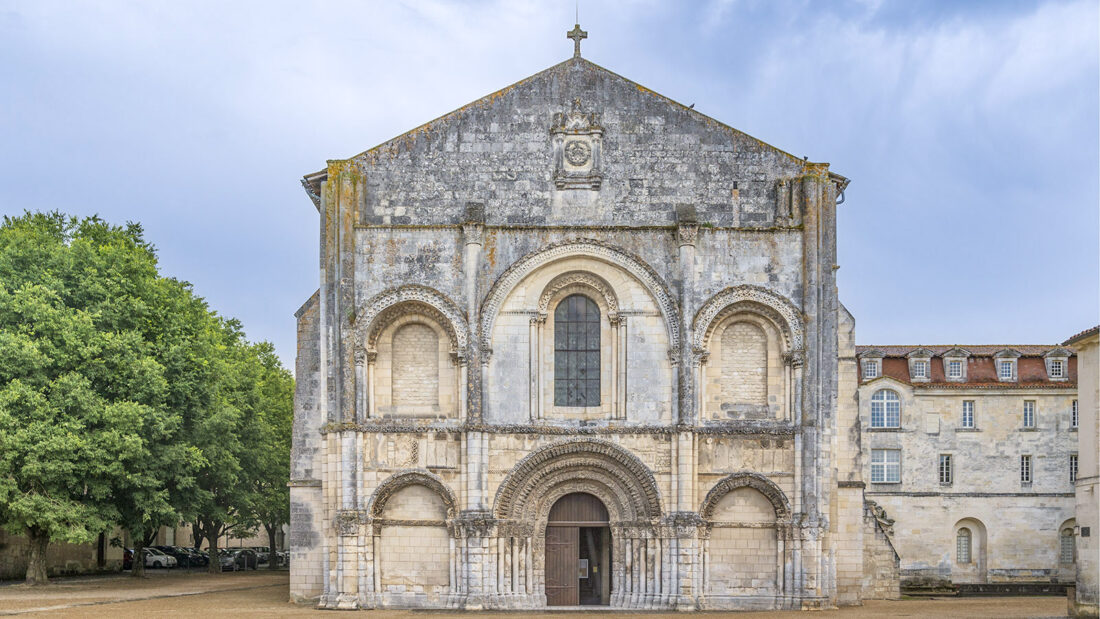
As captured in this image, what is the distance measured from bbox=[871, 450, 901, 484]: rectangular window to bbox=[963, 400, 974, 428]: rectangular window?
3025mm

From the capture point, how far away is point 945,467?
1954 inches

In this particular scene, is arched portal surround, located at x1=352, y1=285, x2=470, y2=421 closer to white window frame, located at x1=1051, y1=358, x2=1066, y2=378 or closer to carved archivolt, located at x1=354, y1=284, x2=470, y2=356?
carved archivolt, located at x1=354, y1=284, x2=470, y2=356

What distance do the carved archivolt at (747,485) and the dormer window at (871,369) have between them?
24664 mm

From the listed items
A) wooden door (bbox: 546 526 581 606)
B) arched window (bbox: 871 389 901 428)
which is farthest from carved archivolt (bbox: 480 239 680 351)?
arched window (bbox: 871 389 901 428)

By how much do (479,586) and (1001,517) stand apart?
30165 mm

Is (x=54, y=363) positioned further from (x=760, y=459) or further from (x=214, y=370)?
(x=760, y=459)

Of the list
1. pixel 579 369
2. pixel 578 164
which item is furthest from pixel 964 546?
pixel 578 164

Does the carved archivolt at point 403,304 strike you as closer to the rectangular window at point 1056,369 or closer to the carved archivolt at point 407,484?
the carved archivolt at point 407,484

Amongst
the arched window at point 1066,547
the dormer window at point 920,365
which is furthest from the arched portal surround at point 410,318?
the arched window at point 1066,547

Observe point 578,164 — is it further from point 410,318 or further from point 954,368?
point 954,368

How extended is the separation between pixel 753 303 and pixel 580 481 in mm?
5951

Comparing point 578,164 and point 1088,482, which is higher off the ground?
point 578,164

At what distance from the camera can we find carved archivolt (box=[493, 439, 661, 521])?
27.7 metres

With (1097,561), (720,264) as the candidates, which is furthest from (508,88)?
(1097,561)
